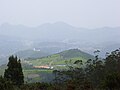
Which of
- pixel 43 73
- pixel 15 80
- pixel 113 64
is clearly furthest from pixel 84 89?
pixel 43 73

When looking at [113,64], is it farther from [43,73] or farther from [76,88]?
[43,73]

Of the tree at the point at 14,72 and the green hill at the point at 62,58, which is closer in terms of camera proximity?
the tree at the point at 14,72

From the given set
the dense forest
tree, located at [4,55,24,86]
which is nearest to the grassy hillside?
the dense forest

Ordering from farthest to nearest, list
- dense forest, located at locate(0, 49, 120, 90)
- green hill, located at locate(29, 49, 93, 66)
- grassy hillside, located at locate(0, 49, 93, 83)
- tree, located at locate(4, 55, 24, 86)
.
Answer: green hill, located at locate(29, 49, 93, 66) < grassy hillside, located at locate(0, 49, 93, 83) < tree, located at locate(4, 55, 24, 86) < dense forest, located at locate(0, 49, 120, 90)

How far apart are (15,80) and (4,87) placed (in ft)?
25.8

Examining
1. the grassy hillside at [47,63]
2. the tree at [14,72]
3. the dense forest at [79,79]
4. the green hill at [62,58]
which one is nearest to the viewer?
the dense forest at [79,79]

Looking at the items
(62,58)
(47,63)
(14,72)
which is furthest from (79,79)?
(62,58)

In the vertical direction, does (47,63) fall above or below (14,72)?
below

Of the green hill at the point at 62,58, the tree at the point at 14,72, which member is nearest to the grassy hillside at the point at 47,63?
the green hill at the point at 62,58

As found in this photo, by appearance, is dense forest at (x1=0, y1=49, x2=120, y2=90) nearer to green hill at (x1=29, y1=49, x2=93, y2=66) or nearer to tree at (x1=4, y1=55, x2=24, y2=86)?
tree at (x1=4, y1=55, x2=24, y2=86)

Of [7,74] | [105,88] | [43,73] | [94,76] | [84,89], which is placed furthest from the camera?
[43,73]

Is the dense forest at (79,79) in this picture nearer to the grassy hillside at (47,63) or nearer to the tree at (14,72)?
the tree at (14,72)

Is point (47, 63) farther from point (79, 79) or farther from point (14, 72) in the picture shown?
point (14, 72)

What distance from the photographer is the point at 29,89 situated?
87.8 ft
